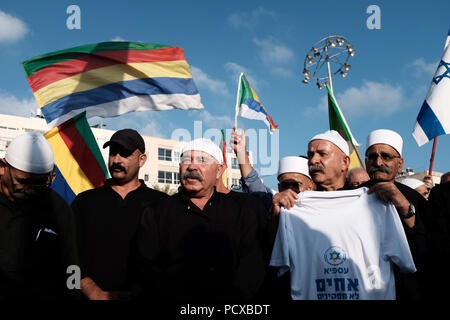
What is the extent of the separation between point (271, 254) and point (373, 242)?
0.73 meters

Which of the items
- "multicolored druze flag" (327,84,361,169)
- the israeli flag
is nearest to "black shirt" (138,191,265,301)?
the israeli flag

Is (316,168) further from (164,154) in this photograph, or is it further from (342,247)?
(164,154)

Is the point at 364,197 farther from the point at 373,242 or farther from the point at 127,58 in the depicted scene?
the point at 127,58

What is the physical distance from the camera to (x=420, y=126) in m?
5.35

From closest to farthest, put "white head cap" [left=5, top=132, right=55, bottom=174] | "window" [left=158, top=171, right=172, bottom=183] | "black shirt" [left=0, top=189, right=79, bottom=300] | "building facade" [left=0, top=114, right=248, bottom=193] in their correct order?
"black shirt" [left=0, top=189, right=79, bottom=300], "white head cap" [left=5, top=132, right=55, bottom=174], "building facade" [left=0, top=114, right=248, bottom=193], "window" [left=158, top=171, right=172, bottom=183]

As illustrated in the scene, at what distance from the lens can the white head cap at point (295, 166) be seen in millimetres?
4504

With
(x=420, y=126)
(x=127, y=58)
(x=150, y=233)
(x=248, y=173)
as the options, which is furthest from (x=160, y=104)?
(x=420, y=126)

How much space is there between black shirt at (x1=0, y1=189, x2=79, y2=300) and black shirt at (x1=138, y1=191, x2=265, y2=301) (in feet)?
1.69

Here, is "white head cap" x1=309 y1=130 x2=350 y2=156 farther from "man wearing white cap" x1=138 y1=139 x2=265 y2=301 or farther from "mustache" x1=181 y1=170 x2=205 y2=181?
"mustache" x1=181 y1=170 x2=205 y2=181

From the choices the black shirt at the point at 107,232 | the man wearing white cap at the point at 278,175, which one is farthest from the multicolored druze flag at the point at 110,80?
the black shirt at the point at 107,232

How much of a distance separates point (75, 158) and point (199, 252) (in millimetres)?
2828

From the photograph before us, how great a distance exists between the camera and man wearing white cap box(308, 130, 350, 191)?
330cm

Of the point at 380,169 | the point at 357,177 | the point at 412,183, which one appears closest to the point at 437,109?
the point at 412,183

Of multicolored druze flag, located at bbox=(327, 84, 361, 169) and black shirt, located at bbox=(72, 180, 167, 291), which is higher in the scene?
multicolored druze flag, located at bbox=(327, 84, 361, 169)
